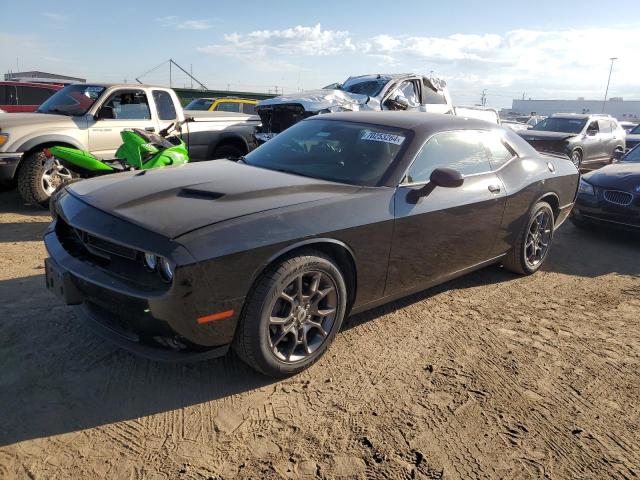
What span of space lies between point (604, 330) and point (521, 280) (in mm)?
1067

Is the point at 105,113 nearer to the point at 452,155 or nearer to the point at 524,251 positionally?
the point at 452,155

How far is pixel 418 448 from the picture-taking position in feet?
8.02

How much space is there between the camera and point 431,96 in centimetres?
1152

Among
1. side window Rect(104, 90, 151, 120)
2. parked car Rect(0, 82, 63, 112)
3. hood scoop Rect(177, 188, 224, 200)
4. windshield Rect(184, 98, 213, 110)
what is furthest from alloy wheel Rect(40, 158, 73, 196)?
windshield Rect(184, 98, 213, 110)

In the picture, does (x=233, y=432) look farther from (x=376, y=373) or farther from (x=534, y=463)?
(x=534, y=463)

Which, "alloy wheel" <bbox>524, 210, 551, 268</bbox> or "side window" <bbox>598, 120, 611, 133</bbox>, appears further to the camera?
"side window" <bbox>598, 120, 611, 133</bbox>

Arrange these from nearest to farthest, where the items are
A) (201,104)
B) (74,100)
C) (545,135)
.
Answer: (74,100)
(545,135)
(201,104)

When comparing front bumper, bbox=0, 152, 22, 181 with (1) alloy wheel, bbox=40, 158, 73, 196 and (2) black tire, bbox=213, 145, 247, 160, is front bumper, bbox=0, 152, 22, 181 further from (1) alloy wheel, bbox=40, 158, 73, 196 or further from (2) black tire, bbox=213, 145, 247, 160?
(2) black tire, bbox=213, 145, 247, 160

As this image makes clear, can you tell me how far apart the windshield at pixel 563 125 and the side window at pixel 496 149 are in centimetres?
1062

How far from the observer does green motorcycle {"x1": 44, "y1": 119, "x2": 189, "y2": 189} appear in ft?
19.9

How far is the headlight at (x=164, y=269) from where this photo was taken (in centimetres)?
250

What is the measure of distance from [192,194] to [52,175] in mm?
4574

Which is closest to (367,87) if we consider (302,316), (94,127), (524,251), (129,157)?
(94,127)

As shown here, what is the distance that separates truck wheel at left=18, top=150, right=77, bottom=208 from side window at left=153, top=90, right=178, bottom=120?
1.82 m
